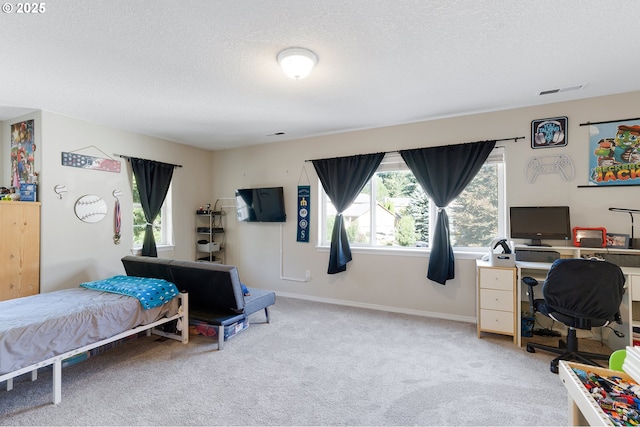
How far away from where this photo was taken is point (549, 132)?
10.9ft

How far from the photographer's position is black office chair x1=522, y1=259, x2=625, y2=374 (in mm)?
2297

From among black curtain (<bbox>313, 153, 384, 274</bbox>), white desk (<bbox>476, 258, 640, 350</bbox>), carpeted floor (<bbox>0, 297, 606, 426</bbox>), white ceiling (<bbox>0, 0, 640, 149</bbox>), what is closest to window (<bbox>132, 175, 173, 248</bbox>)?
white ceiling (<bbox>0, 0, 640, 149</bbox>)

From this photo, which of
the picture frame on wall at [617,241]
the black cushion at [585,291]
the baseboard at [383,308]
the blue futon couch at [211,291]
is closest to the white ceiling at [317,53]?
the picture frame on wall at [617,241]

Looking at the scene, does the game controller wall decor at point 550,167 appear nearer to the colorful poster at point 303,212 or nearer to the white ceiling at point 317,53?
the white ceiling at point 317,53

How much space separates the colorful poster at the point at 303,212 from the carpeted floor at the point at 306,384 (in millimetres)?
1719

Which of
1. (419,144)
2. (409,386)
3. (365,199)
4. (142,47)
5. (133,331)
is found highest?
(142,47)

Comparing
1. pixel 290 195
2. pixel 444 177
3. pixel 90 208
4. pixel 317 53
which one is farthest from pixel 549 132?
pixel 90 208

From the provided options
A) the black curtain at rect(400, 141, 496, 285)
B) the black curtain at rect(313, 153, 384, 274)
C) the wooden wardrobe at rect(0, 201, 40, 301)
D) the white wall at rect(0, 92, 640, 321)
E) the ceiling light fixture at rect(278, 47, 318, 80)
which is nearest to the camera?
the ceiling light fixture at rect(278, 47, 318, 80)

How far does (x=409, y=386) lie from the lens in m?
2.30

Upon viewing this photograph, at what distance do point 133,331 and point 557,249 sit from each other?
4.18 meters

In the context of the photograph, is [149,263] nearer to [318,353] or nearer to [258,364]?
[258,364]

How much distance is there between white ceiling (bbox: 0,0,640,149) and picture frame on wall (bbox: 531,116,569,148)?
0.23 metres

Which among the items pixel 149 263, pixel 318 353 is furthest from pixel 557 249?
pixel 149 263

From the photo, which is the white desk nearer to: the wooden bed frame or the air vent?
the air vent
